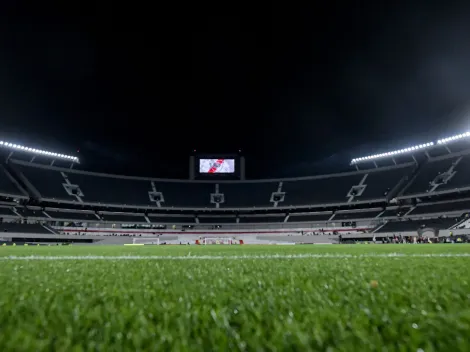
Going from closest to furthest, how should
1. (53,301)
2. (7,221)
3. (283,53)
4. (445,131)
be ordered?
(53,301) → (283,53) → (7,221) → (445,131)

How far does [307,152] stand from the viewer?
141 ft

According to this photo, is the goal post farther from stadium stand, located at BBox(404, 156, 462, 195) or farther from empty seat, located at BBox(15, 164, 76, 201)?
stadium stand, located at BBox(404, 156, 462, 195)

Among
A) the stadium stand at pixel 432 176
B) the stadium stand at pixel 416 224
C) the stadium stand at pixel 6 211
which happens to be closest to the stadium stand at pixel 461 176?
the stadium stand at pixel 432 176

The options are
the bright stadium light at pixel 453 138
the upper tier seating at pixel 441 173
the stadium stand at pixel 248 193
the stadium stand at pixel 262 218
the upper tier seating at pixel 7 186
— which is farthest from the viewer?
the stadium stand at pixel 248 193

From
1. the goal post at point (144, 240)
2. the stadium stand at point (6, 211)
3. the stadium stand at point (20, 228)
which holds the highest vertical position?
the stadium stand at point (6, 211)

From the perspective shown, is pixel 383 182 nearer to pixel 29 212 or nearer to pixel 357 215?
pixel 357 215

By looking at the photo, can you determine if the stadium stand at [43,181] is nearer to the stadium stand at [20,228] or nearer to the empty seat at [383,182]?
the stadium stand at [20,228]

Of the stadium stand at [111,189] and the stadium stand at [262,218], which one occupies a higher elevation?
the stadium stand at [111,189]

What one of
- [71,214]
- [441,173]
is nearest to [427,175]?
[441,173]

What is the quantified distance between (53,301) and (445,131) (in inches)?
1605

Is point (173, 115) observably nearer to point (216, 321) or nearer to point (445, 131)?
point (445, 131)


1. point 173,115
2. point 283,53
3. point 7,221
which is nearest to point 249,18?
point 283,53

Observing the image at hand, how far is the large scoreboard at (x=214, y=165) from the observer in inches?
1816

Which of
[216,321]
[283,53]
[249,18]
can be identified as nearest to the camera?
[216,321]
